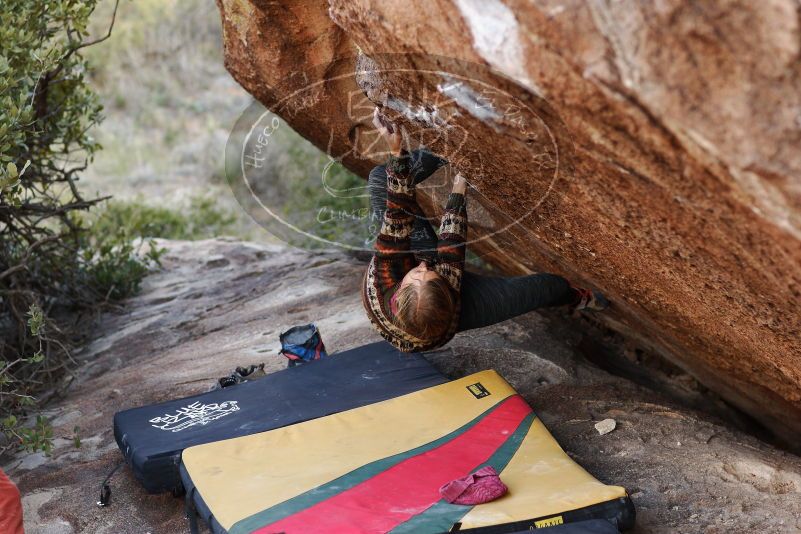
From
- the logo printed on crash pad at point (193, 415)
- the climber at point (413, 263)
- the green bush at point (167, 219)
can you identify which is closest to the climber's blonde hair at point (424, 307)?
the climber at point (413, 263)

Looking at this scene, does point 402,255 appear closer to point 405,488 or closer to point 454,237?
point 454,237

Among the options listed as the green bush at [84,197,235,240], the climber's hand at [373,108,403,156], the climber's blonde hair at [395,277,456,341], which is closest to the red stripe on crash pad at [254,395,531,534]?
the climber's blonde hair at [395,277,456,341]

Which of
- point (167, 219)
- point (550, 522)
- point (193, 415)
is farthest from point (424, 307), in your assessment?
point (167, 219)

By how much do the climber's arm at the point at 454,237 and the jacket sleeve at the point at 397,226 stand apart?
0.36 feet

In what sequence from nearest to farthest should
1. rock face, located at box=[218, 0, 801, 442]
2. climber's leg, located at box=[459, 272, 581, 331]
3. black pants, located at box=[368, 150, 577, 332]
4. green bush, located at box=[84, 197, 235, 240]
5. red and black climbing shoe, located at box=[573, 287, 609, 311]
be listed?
1. rock face, located at box=[218, 0, 801, 442]
2. black pants, located at box=[368, 150, 577, 332]
3. climber's leg, located at box=[459, 272, 581, 331]
4. red and black climbing shoe, located at box=[573, 287, 609, 311]
5. green bush, located at box=[84, 197, 235, 240]

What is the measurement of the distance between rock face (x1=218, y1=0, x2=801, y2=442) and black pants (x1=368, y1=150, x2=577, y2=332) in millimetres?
109

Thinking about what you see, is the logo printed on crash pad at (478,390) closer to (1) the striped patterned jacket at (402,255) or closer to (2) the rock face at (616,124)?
(1) the striped patterned jacket at (402,255)

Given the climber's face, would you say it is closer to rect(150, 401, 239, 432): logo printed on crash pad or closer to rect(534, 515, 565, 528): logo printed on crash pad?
rect(534, 515, 565, 528): logo printed on crash pad

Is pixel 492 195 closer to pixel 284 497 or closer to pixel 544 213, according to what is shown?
pixel 544 213

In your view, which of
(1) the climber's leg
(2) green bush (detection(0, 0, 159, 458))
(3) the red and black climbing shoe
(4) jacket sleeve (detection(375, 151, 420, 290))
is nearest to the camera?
(4) jacket sleeve (detection(375, 151, 420, 290))

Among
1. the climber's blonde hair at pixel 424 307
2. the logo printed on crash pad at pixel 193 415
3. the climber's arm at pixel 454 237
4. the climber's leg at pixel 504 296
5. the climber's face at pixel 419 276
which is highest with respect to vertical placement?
the climber's arm at pixel 454 237

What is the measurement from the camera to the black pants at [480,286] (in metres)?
2.91

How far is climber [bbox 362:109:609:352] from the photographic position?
2.70 meters

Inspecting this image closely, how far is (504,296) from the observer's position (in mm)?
3164
